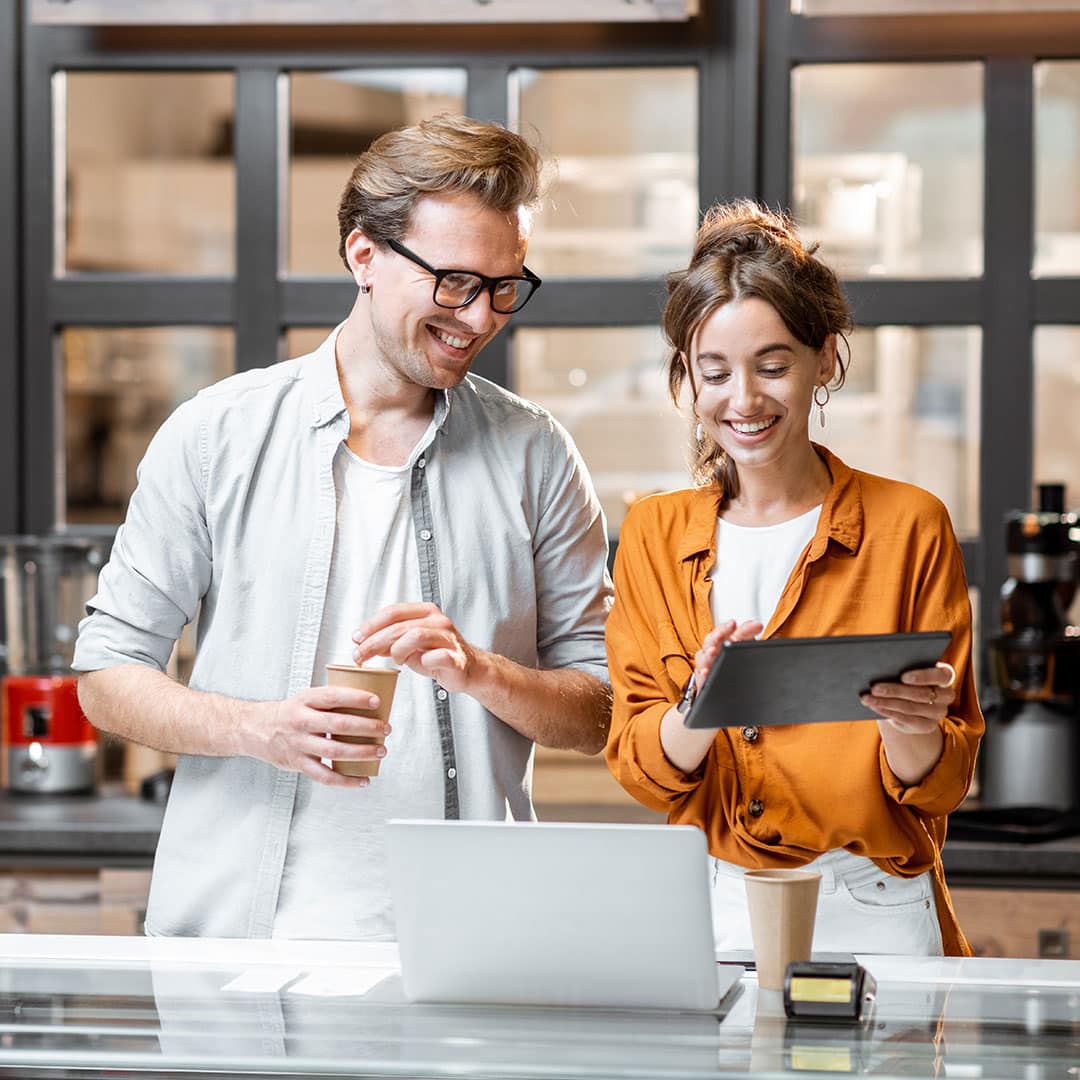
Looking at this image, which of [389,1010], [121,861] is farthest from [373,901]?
[121,861]

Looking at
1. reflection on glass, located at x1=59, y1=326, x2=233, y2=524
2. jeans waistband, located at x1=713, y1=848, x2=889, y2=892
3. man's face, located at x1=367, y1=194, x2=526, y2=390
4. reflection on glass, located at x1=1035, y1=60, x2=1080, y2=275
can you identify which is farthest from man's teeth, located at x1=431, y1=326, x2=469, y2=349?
reflection on glass, located at x1=1035, y1=60, x2=1080, y2=275

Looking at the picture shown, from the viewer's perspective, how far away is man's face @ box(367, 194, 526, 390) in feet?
5.44

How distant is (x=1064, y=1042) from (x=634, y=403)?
2327mm

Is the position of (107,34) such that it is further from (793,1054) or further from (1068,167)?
(793,1054)

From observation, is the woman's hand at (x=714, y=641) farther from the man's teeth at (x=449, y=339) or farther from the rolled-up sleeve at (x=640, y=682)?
the man's teeth at (x=449, y=339)

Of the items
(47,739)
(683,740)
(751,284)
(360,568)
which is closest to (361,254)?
(360,568)

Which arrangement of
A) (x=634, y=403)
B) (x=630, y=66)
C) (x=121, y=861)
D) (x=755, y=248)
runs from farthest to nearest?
(x=634, y=403), (x=630, y=66), (x=121, y=861), (x=755, y=248)

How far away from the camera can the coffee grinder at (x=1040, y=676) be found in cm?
264

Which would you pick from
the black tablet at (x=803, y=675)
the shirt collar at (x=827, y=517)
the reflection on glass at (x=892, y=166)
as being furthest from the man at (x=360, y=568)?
the reflection on glass at (x=892, y=166)

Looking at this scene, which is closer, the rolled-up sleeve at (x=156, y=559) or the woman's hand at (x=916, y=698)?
the woman's hand at (x=916, y=698)

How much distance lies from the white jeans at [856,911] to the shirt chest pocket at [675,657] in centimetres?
19

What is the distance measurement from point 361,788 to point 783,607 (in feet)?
1.64

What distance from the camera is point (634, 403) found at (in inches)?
132

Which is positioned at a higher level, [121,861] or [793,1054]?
[793,1054]
